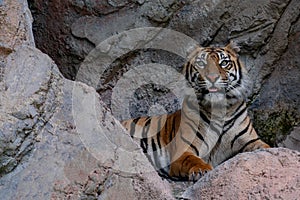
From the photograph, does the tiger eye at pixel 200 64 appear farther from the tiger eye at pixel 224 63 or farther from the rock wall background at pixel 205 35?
the rock wall background at pixel 205 35

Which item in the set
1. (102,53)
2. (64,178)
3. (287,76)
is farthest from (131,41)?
(64,178)

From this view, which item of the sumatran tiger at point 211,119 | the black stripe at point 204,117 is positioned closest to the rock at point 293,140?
the sumatran tiger at point 211,119

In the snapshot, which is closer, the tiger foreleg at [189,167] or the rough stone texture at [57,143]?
the rough stone texture at [57,143]

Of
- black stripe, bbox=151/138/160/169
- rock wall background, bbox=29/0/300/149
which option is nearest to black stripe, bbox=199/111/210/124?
black stripe, bbox=151/138/160/169

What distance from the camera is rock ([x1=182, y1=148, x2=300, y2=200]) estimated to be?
8.28 ft

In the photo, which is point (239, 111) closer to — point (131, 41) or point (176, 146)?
point (176, 146)

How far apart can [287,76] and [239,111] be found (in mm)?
622

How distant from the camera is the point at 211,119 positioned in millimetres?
4129

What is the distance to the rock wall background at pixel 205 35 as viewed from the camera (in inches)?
174

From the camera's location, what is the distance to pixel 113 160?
8.36 ft

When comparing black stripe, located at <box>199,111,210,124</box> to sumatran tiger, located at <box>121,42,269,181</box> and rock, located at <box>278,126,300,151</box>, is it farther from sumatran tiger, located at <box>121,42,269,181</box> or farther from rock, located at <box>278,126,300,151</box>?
rock, located at <box>278,126,300,151</box>

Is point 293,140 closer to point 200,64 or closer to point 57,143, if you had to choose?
point 200,64

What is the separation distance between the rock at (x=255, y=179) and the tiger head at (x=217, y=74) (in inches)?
56.3

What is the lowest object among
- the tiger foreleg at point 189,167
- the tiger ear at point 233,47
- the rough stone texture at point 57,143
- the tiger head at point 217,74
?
the tiger foreleg at point 189,167
